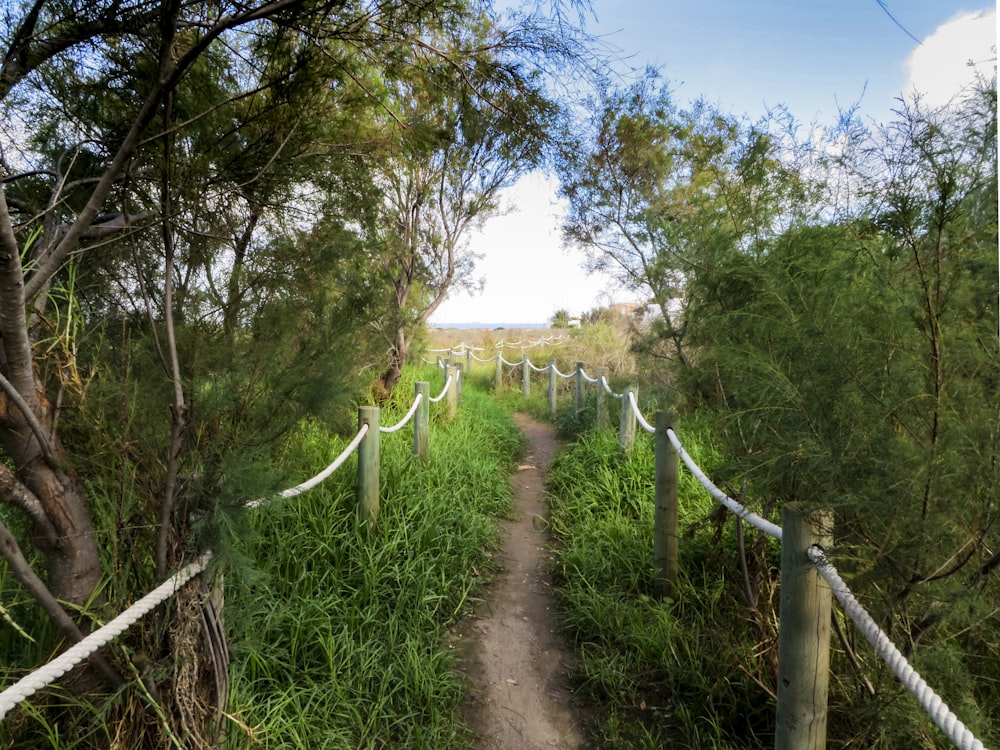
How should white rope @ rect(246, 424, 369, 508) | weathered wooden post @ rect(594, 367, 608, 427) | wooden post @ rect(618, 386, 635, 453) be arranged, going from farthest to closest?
1. weathered wooden post @ rect(594, 367, 608, 427)
2. wooden post @ rect(618, 386, 635, 453)
3. white rope @ rect(246, 424, 369, 508)

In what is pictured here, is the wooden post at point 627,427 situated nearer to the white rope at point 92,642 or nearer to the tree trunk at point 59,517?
the white rope at point 92,642

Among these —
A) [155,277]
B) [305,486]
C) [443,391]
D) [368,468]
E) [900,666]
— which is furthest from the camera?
[443,391]

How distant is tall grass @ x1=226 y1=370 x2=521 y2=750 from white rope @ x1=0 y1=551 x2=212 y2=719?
0.18 meters

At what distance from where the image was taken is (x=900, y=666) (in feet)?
4.10

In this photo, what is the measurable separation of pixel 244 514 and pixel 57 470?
51cm

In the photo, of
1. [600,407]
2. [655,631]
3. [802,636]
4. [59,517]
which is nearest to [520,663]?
[655,631]

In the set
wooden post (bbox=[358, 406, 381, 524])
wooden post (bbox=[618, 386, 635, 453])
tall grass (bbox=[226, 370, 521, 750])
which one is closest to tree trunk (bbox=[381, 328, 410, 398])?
tall grass (bbox=[226, 370, 521, 750])

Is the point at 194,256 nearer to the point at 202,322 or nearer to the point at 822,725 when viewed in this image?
the point at 202,322

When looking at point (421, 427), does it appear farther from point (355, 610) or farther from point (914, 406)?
point (914, 406)

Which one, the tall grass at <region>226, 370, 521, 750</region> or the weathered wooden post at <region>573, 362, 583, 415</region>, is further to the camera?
the weathered wooden post at <region>573, 362, 583, 415</region>

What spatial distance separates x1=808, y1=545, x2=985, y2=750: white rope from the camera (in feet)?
3.42

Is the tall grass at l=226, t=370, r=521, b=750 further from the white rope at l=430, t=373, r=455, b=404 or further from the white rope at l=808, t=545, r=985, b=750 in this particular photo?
the white rope at l=808, t=545, r=985, b=750

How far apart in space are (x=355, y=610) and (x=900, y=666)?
7.58 ft

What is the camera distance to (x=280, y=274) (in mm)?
2838
